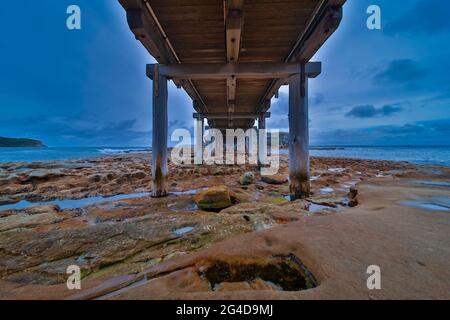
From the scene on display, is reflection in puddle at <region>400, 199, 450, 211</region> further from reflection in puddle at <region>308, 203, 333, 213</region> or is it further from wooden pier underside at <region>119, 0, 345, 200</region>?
wooden pier underside at <region>119, 0, 345, 200</region>

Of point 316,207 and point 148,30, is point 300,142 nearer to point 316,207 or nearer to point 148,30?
point 316,207

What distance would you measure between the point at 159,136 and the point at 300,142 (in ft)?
13.2

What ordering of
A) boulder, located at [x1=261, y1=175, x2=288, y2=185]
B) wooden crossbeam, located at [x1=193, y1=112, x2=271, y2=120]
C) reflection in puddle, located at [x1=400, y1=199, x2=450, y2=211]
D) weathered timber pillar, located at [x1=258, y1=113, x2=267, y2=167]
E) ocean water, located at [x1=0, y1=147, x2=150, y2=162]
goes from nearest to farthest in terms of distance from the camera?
reflection in puddle, located at [x1=400, y1=199, x2=450, y2=211]
boulder, located at [x1=261, y1=175, x2=288, y2=185]
weathered timber pillar, located at [x1=258, y1=113, x2=267, y2=167]
wooden crossbeam, located at [x1=193, y1=112, x2=271, y2=120]
ocean water, located at [x1=0, y1=147, x2=150, y2=162]

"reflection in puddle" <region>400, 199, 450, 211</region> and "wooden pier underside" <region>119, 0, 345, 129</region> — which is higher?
"wooden pier underside" <region>119, 0, 345, 129</region>

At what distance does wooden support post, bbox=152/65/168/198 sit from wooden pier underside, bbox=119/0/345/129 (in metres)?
0.78

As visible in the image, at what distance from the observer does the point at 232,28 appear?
12.5 ft

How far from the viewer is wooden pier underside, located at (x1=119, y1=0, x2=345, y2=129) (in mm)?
3658

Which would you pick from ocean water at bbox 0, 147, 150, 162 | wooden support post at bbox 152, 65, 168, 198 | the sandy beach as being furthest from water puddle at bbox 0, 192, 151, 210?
ocean water at bbox 0, 147, 150, 162

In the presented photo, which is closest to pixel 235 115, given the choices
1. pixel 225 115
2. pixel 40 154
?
pixel 225 115

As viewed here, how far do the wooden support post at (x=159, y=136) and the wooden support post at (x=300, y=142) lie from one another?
3.73 metres

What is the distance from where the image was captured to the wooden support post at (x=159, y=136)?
17.0 ft
